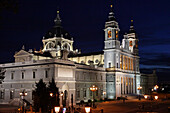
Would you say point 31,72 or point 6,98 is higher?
point 31,72

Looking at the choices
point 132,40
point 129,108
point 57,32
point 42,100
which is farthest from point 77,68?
point 132,40

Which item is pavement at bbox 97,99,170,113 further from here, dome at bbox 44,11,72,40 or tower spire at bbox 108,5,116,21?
dome at bbox 44,11,72,40

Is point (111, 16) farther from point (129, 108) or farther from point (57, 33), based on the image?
point (129, 108)

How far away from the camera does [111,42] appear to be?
79.6 m

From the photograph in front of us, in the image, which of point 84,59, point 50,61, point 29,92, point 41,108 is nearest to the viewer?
point 41,108

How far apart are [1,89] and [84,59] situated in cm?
3613

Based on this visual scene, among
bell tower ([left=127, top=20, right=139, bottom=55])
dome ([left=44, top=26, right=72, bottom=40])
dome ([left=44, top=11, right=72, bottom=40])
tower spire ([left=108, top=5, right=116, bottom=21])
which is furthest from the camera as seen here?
bell tower ([left=127, top=20, right=139, bottom=55])

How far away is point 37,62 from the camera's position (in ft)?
185

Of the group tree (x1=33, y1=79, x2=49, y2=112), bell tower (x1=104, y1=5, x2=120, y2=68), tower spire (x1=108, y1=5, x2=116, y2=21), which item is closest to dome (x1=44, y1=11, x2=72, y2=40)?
bell tower (x1=104, y1=5, x2=120, y2=68)

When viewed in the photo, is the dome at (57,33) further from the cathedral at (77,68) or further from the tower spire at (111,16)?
the tower spire at (111,16)

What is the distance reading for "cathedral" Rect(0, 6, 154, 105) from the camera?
184 feet

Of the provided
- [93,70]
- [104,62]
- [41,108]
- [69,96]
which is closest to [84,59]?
[104,62]

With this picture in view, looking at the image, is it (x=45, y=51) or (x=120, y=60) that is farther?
(x=45, y=51)

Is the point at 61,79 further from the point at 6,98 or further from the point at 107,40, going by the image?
the point at 107,40
